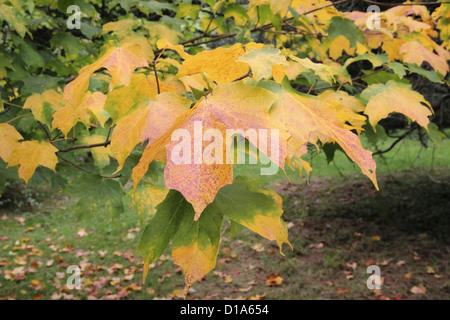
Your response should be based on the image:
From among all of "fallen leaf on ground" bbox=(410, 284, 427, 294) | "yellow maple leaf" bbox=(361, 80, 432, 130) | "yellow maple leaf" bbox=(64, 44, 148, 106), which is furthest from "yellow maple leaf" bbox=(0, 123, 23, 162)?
"fallen leaf on ground" bbox=(410, 284, 427, 294)

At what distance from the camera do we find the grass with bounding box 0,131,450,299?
448cm

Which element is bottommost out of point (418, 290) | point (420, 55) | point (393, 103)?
point (418, 290)

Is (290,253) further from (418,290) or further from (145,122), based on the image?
(145,122)

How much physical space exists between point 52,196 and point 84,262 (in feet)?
13.0

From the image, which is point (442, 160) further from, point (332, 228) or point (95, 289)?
point (95, 289)

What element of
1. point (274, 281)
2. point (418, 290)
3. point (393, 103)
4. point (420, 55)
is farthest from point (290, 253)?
point (393, 103)

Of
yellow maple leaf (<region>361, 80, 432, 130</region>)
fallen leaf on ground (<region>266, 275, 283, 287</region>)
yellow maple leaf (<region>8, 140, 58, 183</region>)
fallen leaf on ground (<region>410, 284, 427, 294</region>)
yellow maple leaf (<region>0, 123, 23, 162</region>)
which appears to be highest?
yellow maple leaf (<region>361, 80, 432, 130</region>)

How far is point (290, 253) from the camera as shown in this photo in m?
5.39

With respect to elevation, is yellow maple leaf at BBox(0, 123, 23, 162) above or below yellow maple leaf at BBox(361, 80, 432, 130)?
below

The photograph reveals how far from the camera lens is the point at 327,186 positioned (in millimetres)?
8477

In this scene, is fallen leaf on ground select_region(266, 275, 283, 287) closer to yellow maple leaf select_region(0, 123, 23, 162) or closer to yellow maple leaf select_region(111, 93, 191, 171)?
yellow maple leaf select_region(0, 123, 23, 162)

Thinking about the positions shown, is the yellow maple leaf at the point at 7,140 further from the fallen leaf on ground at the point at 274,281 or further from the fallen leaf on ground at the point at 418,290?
the fallen leaf on ground at the point at 418,290

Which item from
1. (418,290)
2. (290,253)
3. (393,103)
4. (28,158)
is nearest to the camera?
(393,103)

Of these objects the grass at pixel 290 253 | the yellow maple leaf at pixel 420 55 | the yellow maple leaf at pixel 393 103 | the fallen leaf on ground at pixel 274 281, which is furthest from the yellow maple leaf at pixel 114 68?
the fallen leaf on ground at pixel 274 281
